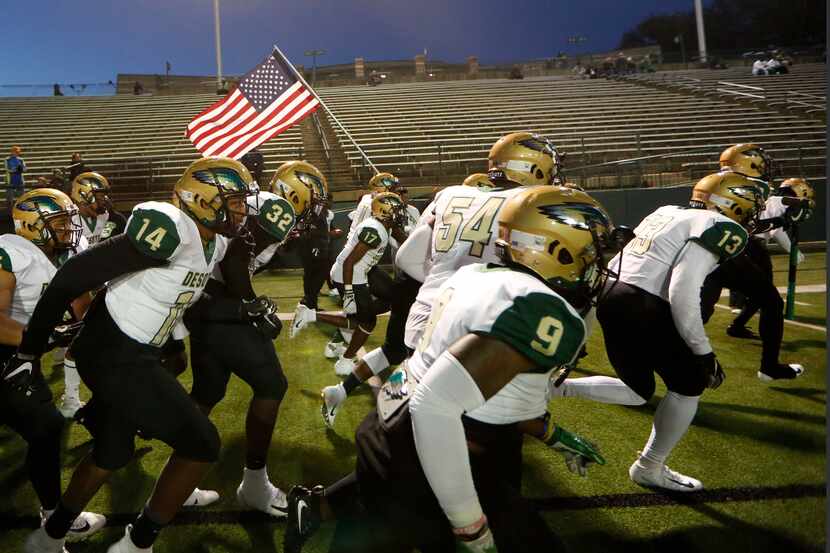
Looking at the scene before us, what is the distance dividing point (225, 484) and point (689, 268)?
2.97 m

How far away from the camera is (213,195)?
114 inches

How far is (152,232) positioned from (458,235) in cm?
156

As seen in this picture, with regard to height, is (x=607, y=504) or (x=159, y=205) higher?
(x=159, y=205)

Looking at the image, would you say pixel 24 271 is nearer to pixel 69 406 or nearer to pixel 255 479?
pixel 255 479

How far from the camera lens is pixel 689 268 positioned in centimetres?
331

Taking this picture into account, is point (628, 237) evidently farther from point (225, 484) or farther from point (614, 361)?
point (225, 484)

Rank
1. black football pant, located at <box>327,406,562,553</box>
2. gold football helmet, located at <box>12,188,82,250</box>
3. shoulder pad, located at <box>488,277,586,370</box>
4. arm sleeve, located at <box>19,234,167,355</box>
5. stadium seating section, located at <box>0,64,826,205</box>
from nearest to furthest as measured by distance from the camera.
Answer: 1. shoulder pad, located at <box>488,277,586,370</box>
2. black football pant, located at <box>327,406,562,553</box>
3. arm sleeve, located at <box>19,234,167,355</box>
4. gold football helmet, located at <box>12,188,82,250</box>
5. stadium seating section, located at <box>0,64,826,205</box>

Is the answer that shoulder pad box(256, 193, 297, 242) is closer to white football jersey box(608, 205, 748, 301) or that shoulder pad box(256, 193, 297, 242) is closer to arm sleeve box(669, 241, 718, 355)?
white football jersey box(608, 205, 748, 301)

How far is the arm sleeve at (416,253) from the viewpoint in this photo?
396 centimetres

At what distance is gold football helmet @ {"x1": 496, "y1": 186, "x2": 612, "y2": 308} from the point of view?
74.2 inches

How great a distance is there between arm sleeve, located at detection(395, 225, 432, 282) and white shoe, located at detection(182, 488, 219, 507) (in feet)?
6.05

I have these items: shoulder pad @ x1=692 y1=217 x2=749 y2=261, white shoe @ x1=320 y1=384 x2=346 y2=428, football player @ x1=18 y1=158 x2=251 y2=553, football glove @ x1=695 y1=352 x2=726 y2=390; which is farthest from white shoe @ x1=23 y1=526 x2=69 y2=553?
shoulder pad @ x1=692 y1=217 x2=749 y2=261

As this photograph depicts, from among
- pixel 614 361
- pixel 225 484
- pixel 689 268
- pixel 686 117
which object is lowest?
pixel 225 484

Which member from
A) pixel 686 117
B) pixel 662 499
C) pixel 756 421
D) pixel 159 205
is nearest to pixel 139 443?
pixel 159 205
